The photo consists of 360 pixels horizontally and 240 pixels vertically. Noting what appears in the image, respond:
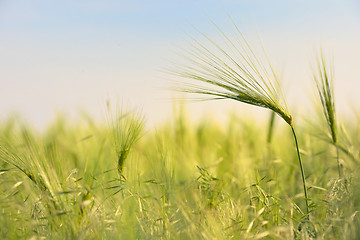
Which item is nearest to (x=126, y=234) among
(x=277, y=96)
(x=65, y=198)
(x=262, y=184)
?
(x=65, y=198)

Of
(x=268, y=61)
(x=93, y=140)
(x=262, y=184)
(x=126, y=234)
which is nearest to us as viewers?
(x=126, y=234)

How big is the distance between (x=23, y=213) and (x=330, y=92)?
1440mm

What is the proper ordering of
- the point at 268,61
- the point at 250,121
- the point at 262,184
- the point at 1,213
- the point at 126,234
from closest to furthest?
the point at 126,234
the point at 1,213
the point at 268,61
the point at 262,184
the point at 250,121

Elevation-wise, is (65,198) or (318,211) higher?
(65,198)

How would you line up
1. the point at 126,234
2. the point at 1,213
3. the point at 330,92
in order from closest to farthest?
1. the point at 126,234
2. the point at 1,213
3. the point at 330,92

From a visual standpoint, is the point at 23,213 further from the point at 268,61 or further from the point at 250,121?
the point at 250,121

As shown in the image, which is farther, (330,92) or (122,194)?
(330,92)

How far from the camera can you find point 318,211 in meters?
1.75

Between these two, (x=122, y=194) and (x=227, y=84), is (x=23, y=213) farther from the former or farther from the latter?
(x=227, y=84)

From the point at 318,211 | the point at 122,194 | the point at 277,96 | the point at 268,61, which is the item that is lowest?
the point at 318,211

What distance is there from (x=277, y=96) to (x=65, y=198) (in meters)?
0.90

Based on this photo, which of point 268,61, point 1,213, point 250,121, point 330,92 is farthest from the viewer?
point 250,121

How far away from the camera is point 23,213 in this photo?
1.52 meters

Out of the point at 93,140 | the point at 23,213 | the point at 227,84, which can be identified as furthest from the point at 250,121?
the point at 23,213
